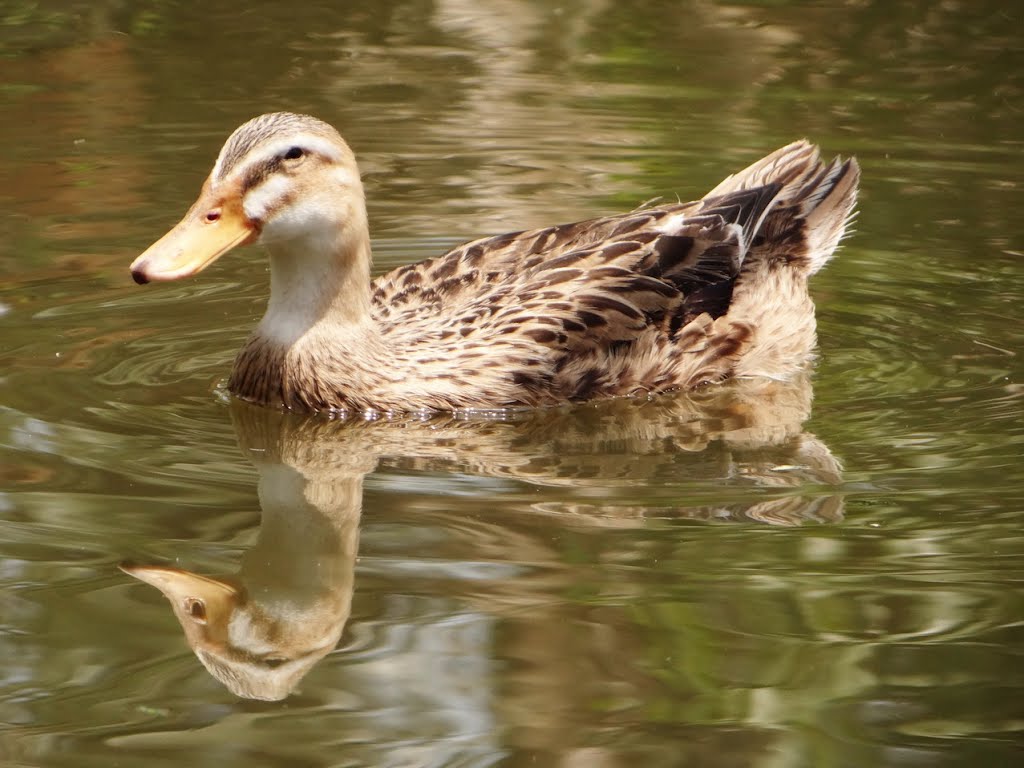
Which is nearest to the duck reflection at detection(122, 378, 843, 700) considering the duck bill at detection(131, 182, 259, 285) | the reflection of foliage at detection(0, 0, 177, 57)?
the duck bill at detection(131, 182, 259, 285)

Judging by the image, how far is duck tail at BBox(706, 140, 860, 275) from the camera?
945 cm

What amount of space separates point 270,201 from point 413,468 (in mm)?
1284

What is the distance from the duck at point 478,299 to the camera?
7.64 m

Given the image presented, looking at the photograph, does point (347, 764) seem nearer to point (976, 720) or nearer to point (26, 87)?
point (976, 720)

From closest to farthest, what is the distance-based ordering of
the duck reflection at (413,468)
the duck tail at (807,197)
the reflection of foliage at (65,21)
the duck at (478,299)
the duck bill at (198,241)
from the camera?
1. the duck reflection at (413,468)
2. the duck bill at (198,241)
3. the duck at (478,299)
4. the duck tail at (807,197)
5. the reflection of foliage at (65,21)

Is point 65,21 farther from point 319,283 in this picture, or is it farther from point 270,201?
point 270,201

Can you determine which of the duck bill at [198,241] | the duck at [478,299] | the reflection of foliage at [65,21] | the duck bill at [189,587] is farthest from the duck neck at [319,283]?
the reflection of foliage at [65,21]

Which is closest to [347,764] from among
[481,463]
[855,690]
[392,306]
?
[855,690]

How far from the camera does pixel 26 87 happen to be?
43.9 feet

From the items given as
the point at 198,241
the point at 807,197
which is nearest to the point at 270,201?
the point at 198,241

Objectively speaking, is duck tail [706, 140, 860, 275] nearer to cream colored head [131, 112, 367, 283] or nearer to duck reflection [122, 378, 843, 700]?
duck reflection [122, 378, 843, 700]

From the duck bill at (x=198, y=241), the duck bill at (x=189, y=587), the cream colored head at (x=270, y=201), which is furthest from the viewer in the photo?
the cream colored head at (x=270, y=201)

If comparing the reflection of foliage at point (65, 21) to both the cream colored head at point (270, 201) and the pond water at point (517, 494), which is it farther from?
the cream colored head at point (270, 201)

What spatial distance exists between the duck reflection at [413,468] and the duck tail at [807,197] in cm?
104
